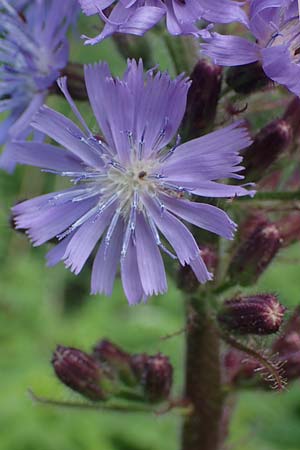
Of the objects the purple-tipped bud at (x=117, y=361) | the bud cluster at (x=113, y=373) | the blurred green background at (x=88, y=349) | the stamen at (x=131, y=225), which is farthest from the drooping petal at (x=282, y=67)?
the blurred green background at (x=88, y=349)

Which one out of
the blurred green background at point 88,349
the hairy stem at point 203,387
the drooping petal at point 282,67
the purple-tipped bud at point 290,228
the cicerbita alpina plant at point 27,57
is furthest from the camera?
the blurred green background at point 88,349

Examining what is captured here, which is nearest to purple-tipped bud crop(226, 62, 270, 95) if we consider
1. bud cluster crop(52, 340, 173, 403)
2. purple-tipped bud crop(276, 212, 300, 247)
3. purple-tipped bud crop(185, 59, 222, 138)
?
purple-tipped bud crop(185, 59, 222, 138)

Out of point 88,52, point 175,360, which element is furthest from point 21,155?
point 88,52

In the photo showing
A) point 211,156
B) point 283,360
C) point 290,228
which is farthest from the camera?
point 290,228

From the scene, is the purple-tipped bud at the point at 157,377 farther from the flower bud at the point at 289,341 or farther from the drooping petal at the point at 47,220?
the drooping petal at the point at 47,220

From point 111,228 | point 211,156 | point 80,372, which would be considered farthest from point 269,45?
point 80,372

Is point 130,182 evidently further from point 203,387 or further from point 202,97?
point 203,387

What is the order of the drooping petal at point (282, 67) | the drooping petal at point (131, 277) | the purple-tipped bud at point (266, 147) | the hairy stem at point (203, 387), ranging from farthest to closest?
1. the hairy stem at point (203, 387)
2. the purple-tipped bud at point (266, 147)
3. the drooping petal at point (131, 277)
4. the drooping petal at point (282, 67)
